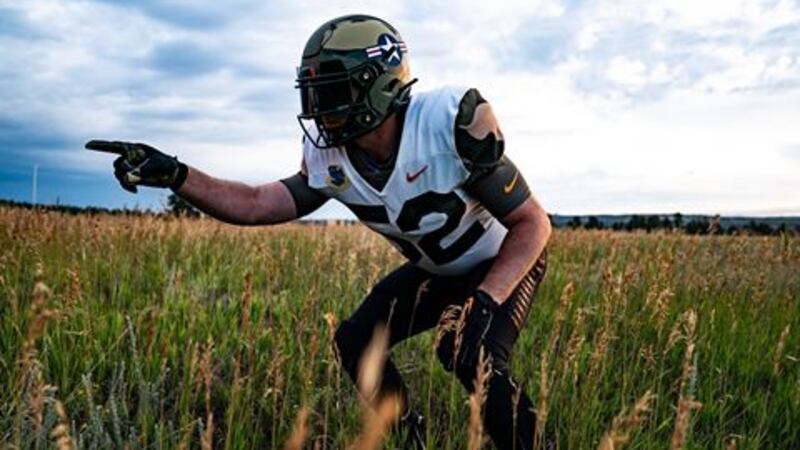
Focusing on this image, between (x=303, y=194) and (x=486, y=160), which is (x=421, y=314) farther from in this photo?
(x=486, y=160)

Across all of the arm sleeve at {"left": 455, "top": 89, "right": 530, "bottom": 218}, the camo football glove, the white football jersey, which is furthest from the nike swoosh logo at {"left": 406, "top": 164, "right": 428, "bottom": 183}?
the camo football glove

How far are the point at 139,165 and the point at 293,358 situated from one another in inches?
60.8

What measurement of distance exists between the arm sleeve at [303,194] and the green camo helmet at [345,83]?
0.46 meters

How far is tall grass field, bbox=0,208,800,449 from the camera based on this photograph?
323cm

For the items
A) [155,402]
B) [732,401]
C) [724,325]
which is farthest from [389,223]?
[724,325]

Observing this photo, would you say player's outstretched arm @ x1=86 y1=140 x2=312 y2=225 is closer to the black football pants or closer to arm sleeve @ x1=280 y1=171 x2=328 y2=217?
arm sleeve @ x1=280 y1=171 x2=328 y2=217

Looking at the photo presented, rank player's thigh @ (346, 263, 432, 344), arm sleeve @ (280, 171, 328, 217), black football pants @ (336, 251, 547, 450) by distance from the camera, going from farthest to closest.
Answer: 1. arm sleeve @ (280, 171, 328, 217)
2. player's thigh @ (346, 263, 432, 344)
3. black football pants @ (336, 251, 547, 450)

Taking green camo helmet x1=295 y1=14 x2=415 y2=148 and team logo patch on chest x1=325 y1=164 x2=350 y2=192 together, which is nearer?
green camo helmet x1=295 y1=14 x2=415 y2=148

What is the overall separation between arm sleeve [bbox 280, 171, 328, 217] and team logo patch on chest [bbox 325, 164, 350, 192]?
0.19 metres

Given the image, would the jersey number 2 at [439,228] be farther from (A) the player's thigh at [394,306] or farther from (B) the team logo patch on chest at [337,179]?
(B) the team logo patch on chest at [337,179]

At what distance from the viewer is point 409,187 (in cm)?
338

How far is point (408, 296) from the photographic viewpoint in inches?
150

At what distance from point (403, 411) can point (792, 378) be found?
8.23 feet

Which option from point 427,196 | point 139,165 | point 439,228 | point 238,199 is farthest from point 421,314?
point 139,165
